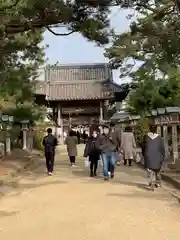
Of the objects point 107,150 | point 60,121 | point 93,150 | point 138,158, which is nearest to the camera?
point 107,150

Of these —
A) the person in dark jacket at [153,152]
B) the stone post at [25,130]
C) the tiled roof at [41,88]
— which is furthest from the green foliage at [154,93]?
the tiled roof at [41,88]

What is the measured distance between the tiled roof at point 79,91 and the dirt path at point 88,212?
2808 centimetres

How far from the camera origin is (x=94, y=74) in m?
46.2

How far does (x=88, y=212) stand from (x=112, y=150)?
5.25 meters

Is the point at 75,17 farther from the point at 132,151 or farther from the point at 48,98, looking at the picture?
the point at 48,98

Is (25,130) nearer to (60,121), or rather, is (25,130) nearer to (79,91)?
(60,121)

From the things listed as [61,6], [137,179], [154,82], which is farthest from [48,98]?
[61,6]

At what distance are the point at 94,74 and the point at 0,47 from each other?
33.7 metres

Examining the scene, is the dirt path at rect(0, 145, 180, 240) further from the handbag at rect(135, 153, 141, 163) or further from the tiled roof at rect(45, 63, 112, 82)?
the tiled roof at rect(45, 63, 112, 82)

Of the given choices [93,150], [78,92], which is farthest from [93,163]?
[78,92]

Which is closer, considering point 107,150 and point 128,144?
point 107,150

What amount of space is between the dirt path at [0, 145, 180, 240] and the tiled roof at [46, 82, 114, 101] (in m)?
28.1

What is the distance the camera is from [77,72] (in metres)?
47.6

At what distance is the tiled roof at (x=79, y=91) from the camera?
1626 inches
